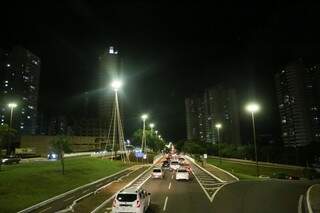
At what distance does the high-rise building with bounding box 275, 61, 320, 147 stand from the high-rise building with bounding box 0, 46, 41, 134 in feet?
449

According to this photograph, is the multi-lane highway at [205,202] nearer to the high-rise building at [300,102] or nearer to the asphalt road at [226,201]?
the asphalt road at [226,201]

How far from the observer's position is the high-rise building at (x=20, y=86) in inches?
6417

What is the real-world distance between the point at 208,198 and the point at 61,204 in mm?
10444

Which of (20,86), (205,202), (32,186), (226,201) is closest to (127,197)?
(205,202)

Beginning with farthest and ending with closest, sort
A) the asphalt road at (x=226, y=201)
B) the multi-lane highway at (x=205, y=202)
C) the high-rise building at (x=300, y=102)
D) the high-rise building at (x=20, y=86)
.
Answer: the high-rise building at (x=20, y=86)
the high-rise building at (x=300, y=102)
the multi-lane highway at (x=205, y=202)
the asphalt road at (x=226, y=201)

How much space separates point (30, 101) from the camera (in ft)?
590

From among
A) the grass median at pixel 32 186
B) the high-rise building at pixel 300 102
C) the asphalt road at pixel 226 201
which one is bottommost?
the asphalt road at pixel 226 201

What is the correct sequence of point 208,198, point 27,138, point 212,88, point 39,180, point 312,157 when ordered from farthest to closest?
point 212,88 < point 312,157 < point 27,138 < point 39,180 < point 208,198

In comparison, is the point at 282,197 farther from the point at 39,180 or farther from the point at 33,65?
the point at 33,65

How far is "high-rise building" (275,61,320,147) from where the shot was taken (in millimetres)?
143750

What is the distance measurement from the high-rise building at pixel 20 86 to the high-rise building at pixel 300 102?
136744 mm

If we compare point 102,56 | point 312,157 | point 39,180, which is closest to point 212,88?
point 102,56

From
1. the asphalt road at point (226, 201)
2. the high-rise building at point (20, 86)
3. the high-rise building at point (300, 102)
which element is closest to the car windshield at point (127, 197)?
the asphalt road at point (226, 201)

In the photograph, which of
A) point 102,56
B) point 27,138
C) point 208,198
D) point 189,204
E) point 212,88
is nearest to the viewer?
point 189,204
